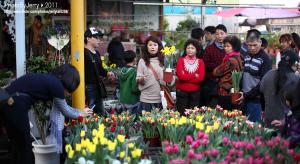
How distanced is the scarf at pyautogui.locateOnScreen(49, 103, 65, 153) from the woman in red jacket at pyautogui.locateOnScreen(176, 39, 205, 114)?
232cm

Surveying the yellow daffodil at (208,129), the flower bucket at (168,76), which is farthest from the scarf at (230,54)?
the yellow daffodil at (208,129)

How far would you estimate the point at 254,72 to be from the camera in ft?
21.4

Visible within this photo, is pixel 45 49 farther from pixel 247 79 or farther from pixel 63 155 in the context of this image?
pixel 247 79

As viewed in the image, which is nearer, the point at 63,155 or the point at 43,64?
the point at 63,155

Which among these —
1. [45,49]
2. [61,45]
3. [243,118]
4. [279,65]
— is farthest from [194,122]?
[45,49]

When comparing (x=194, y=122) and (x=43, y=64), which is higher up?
(x=43, y=64)

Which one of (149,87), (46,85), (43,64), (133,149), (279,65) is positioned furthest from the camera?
(149,87)

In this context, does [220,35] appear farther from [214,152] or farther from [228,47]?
[214,152]

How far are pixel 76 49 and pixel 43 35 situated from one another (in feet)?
5.92

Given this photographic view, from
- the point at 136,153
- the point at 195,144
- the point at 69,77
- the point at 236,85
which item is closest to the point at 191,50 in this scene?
the point at 236,85

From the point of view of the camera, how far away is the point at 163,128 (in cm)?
504

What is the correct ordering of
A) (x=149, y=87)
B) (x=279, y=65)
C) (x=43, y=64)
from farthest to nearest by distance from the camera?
(x=149, y=87) → (x=43, y=64) → (x=279, y=65)

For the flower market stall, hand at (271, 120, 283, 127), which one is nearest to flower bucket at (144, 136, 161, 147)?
the flower market stall

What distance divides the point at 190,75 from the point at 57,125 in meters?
2.40
